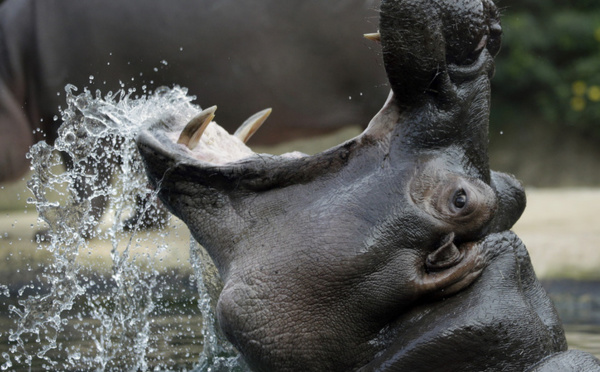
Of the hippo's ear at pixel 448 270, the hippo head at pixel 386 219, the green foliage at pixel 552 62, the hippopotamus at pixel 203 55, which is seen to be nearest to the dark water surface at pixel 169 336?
the hippo head at pixel 386 219

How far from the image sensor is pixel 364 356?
212cm

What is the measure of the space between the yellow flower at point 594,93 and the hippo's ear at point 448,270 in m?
11.5

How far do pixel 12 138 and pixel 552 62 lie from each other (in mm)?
9052

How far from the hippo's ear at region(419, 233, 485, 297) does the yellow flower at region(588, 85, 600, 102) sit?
1150 cm

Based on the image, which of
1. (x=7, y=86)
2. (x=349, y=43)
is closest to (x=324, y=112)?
(x=349, y=43)

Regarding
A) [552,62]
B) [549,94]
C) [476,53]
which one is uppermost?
[552,62]

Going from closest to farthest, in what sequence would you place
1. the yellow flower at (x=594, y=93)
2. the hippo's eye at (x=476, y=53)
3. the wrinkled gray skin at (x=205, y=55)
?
the hippo's eye at (x=476, y=53)
the wrinkled gray skin at (x=205, y=55)
the yellow flower at (x=594, y=93)

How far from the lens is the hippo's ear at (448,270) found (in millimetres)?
2092

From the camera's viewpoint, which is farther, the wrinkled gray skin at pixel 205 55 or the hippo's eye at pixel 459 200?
the wrinkled gray skin at pixel 205 55

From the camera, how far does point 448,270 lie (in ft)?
6.91

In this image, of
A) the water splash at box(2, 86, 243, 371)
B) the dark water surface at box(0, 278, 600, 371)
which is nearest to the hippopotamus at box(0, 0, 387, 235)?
the dark water surface at box(0, 278, 600, 371)

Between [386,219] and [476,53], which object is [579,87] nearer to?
[476,53]

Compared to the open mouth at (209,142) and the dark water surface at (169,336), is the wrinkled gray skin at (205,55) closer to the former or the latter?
the dark water surface at (169,336)

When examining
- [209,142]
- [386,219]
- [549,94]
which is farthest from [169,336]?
[549,94]
